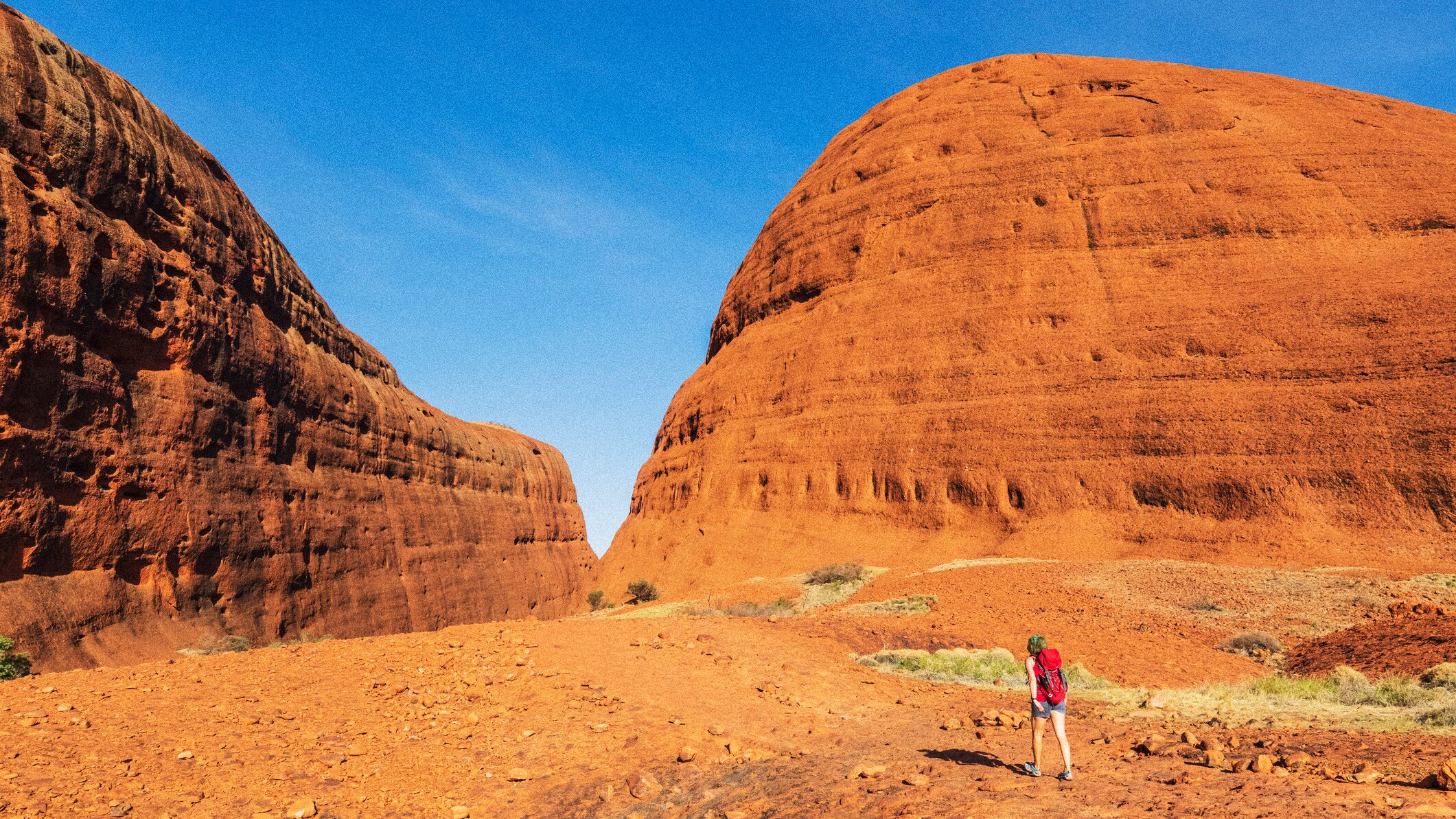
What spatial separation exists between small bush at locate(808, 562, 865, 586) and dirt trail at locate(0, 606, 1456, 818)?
11.8m

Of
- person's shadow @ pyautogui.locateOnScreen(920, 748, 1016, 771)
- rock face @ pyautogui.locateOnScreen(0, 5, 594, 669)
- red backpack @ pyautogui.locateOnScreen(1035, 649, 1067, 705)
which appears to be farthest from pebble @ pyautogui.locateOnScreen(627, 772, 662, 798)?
rock face @ pyautogui.locateOnScreen(0, 5, 594, 669)

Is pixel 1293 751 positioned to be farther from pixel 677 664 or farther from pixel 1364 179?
pixel 1364 179

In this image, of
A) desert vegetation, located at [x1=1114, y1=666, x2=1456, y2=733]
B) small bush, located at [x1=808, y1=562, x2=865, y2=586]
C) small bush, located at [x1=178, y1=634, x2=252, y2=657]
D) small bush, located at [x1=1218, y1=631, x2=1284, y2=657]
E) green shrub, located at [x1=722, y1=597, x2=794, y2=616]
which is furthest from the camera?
small bush, located at [x1=808, y1=562, x2=865, y2=586]

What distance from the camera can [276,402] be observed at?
82.7ft

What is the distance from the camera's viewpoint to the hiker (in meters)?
6.53

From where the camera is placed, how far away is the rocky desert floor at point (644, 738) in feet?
19.0

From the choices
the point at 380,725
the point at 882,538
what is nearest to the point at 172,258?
the point at 380,725

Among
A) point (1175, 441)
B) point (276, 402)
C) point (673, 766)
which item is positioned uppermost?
point (276, 402)

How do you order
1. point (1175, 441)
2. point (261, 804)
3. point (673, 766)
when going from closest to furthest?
1. point (261, 804)
2. point (673, 766)
3. point (1175, 441)

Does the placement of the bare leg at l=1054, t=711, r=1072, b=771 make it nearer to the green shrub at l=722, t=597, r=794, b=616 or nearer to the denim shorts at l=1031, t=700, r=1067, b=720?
the denim shorts at l=1031, t=700, r=1067, b=720

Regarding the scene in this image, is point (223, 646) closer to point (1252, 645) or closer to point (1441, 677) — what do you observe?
point (1252, 645)

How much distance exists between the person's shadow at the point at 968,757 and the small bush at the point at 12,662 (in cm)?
1190

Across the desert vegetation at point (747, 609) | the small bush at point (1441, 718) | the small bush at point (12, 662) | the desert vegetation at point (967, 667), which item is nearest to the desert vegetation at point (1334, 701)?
the small bush at point (1441, 718)

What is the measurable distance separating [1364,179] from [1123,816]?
34540 millimetres
